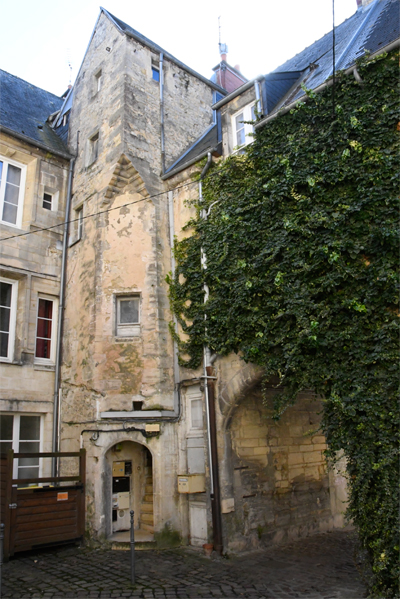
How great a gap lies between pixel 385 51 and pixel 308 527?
349 inches

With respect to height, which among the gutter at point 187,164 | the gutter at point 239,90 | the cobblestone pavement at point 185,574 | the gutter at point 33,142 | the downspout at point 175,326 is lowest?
the cobblestone pavement at point 185,574

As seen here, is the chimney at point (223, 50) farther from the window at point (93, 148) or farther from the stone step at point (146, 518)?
the stone step at point (146, 518)

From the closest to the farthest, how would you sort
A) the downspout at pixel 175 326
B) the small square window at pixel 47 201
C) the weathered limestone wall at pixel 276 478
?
1. the weathered limestone wall at pixel 276 478
2. the downspout at pixel 175 326
3. the small square window at pixel 47 201

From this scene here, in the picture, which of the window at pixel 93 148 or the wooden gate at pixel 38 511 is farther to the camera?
the window at pixel 93 148

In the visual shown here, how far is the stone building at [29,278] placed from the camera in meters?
9.77

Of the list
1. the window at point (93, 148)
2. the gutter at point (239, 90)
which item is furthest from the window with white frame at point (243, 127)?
the window at point (93, 148)

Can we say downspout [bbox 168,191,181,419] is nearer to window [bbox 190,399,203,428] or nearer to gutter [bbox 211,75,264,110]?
window [bbox 190,399,203,428]

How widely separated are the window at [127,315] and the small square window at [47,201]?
3.37 metres

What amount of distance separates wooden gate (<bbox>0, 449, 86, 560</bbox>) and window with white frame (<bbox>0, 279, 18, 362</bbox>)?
2.41 meters

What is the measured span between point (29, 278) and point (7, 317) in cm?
98

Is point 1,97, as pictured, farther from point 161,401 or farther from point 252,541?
point 252,541

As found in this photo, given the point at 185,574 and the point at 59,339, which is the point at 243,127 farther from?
the point at 185,574

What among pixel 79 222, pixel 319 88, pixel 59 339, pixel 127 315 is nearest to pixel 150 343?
pixel 127 315

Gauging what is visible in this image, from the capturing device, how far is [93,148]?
11875 millimetres
